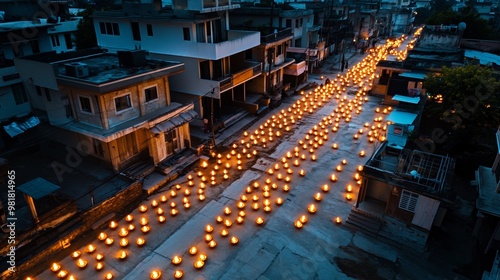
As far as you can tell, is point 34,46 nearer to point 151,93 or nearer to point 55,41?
point 55,41

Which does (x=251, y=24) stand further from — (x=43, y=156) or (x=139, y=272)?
(x=139, y=272)

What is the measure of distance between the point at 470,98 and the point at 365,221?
9.87 meters

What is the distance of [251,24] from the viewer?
37688 millimetres

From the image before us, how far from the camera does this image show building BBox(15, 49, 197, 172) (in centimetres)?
1700

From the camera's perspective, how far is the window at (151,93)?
19288 millimetres

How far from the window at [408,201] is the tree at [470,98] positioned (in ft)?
22.8

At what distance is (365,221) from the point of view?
15453 mm

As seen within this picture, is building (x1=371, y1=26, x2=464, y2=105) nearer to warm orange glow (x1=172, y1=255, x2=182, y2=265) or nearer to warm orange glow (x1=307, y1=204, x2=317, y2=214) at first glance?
warm orange glow (x1=307, y1=204, x2=317, y2=214)

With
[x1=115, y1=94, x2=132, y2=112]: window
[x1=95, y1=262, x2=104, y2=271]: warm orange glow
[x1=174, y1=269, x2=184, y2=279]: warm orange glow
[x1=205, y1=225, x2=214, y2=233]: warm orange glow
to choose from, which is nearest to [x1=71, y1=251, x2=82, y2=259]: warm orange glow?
[x1=95, y1=262, x2=104, y2=271]: warm orange glow

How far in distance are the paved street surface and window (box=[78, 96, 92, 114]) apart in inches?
242

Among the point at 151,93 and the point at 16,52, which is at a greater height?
the point at 16,52

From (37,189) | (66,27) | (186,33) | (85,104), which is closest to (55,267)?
(37,189)

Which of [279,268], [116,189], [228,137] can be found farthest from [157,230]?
[228,137]

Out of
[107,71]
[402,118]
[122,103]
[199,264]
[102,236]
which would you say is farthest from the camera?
[402,118]
